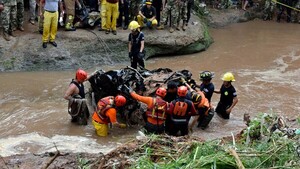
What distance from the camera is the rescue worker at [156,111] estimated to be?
8.59 meters

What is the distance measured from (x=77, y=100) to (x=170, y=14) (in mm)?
6085

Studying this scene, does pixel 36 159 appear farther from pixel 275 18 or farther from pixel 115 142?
pixel 275 18

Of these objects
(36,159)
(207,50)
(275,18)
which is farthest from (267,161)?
(275,18)

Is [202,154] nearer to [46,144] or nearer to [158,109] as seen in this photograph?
[158,109]

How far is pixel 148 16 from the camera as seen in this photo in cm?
1414

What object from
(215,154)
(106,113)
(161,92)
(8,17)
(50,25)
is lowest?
(106,113)

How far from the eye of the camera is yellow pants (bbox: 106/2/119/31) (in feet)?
43.9

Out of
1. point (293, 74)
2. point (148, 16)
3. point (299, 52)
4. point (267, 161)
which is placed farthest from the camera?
point (299, 52)

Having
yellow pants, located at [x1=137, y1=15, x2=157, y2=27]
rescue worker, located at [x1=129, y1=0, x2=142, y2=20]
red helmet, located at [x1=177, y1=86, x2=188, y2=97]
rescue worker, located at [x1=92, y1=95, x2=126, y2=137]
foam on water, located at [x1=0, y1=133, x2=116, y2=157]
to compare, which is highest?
rescue worker, located at [x1=129, y1=0, x2=142, y2=20]

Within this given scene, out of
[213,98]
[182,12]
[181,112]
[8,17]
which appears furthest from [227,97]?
[8,17]

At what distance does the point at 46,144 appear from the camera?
28.1 feet

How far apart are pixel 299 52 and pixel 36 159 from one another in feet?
34.9

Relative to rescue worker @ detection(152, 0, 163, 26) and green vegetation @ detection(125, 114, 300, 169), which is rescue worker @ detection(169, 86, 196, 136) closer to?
green vegetation @ detection(125, 114, 300, 169)

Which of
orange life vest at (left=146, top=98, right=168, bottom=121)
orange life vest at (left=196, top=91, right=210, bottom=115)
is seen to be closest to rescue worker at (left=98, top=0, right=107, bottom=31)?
orange life vest at (left=196, top=91, right=210, bottom=115)
